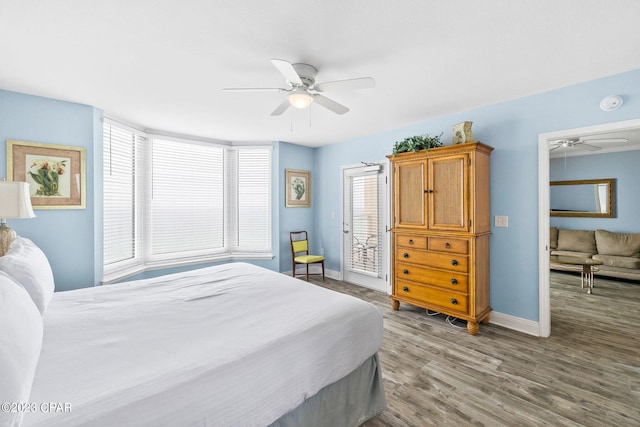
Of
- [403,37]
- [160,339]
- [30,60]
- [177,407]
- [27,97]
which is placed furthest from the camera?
[27,97]

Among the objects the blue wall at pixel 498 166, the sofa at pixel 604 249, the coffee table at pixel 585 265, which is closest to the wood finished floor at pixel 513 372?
the blue wall at pixel 498 166

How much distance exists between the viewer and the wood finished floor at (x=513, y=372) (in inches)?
71.6

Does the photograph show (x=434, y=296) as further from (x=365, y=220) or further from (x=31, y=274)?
(x=31, y=274)

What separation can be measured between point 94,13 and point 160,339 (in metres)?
1.89

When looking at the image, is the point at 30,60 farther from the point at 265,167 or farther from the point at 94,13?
the point at 265,167

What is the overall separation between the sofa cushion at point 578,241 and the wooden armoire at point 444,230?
3707 mm

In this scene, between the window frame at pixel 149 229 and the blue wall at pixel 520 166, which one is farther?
the window frame at pixel 149 229

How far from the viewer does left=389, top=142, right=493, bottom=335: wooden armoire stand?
290 cm

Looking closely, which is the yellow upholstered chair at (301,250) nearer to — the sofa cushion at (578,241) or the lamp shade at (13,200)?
the lamp shade at (13,200)

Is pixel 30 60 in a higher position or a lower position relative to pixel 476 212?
higher

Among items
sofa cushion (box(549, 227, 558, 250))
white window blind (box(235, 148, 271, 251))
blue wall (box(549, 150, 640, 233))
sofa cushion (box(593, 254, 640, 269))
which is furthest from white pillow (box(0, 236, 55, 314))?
blue wall (box(549, 150, 640, 233))

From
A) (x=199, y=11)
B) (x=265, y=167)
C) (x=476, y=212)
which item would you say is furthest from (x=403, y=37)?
(x=265, y=167)

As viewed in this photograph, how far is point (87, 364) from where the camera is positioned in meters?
1.15

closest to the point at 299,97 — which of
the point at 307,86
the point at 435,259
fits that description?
the point at 307,86
